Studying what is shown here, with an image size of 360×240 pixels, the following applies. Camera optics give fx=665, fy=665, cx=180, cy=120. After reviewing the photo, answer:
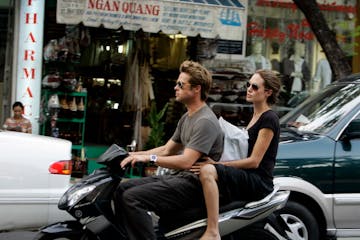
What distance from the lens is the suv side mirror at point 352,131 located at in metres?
6.99

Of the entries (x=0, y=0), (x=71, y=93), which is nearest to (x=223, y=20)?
(x=71, y=93)

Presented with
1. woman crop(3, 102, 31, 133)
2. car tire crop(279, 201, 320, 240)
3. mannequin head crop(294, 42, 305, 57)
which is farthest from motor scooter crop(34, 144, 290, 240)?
mannequin head crop(294, 42, 305, 57)

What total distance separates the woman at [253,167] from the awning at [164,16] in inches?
252

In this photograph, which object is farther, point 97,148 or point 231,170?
point 97,148

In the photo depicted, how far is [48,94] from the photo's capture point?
12.0 meters

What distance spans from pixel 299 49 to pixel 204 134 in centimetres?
960

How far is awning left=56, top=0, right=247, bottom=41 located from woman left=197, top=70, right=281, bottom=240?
6409mm

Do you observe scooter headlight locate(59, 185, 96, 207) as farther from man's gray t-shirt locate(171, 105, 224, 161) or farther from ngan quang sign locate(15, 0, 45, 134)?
ngan quang sign locate(15, 0, 45, 134)

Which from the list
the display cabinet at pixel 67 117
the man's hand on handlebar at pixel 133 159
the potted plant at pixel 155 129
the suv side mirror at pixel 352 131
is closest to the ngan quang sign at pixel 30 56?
the display cabinet at pixel 67 117

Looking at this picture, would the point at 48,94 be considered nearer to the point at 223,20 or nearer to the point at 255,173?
the point at 223,20

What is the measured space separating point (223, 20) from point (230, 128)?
23.6 feet

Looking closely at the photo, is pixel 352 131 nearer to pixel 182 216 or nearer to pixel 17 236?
pixel 182 216

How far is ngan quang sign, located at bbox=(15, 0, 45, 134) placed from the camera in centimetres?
1127

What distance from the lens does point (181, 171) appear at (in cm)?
524
